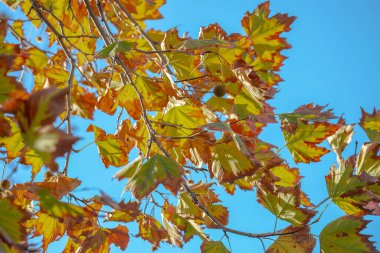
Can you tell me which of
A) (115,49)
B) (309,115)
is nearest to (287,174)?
(309,115)

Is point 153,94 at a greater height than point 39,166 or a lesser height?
greater

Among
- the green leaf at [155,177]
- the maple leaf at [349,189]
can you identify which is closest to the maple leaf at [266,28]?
the maple leaf at [349,189]

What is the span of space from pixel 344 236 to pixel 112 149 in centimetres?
88

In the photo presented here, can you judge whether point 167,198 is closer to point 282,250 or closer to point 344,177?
point 282,250

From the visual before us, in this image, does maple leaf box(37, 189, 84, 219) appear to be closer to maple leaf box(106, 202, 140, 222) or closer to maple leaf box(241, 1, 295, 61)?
maple leaf box(106, 202, 140, 222)

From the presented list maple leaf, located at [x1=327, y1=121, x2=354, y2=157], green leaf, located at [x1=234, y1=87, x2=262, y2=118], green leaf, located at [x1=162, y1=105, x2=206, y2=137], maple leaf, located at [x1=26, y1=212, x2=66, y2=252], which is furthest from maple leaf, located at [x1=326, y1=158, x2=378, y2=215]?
maple leaf, located at [x1=26, y1=212, x2=66, y2=252]

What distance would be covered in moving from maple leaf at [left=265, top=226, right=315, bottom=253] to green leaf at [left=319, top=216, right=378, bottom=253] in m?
0.05

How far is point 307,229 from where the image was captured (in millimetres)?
1210

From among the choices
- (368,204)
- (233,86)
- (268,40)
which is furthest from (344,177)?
(268,40)

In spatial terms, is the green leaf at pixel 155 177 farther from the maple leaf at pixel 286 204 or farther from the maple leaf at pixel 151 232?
the maple leaf at pixel 151 232

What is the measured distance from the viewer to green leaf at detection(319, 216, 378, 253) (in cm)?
121

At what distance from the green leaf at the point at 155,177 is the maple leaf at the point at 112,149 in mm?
438

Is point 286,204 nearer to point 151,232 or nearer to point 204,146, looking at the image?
point 204,146

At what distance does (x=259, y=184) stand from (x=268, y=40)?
57 cm
